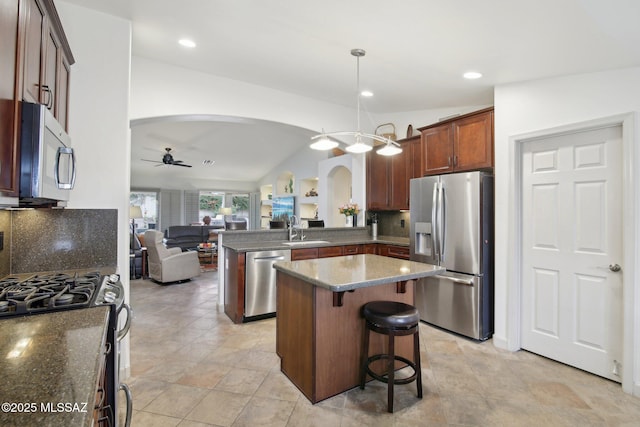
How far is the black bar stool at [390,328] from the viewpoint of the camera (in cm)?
205

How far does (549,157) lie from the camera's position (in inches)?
114

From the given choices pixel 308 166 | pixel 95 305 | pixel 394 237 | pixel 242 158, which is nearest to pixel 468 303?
pixel 394 237

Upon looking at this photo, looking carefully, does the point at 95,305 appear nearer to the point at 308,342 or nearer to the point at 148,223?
the point at 308,342

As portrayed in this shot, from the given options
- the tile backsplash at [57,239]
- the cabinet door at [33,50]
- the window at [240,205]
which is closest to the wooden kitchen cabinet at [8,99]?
the cabinet door at [33,50]

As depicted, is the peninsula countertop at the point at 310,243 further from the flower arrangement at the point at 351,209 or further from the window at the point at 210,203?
the window at the point at 210,203

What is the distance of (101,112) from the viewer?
239 centimetres

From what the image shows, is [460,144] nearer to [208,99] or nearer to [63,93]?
[208,99]

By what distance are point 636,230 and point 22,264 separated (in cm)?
427

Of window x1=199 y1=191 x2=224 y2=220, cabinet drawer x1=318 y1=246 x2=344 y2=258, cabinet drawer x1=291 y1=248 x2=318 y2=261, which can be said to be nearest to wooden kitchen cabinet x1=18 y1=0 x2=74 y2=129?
cabinet drawer x1=291 y1=248 x2=318 y2=261

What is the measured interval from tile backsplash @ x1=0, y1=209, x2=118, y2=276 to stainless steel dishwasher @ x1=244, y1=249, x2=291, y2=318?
152cm

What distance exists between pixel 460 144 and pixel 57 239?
370 cm

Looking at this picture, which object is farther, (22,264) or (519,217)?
(519,217)

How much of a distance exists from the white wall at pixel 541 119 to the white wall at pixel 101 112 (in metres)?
3.36

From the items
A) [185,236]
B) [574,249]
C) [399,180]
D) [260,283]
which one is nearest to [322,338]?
[260,283]
